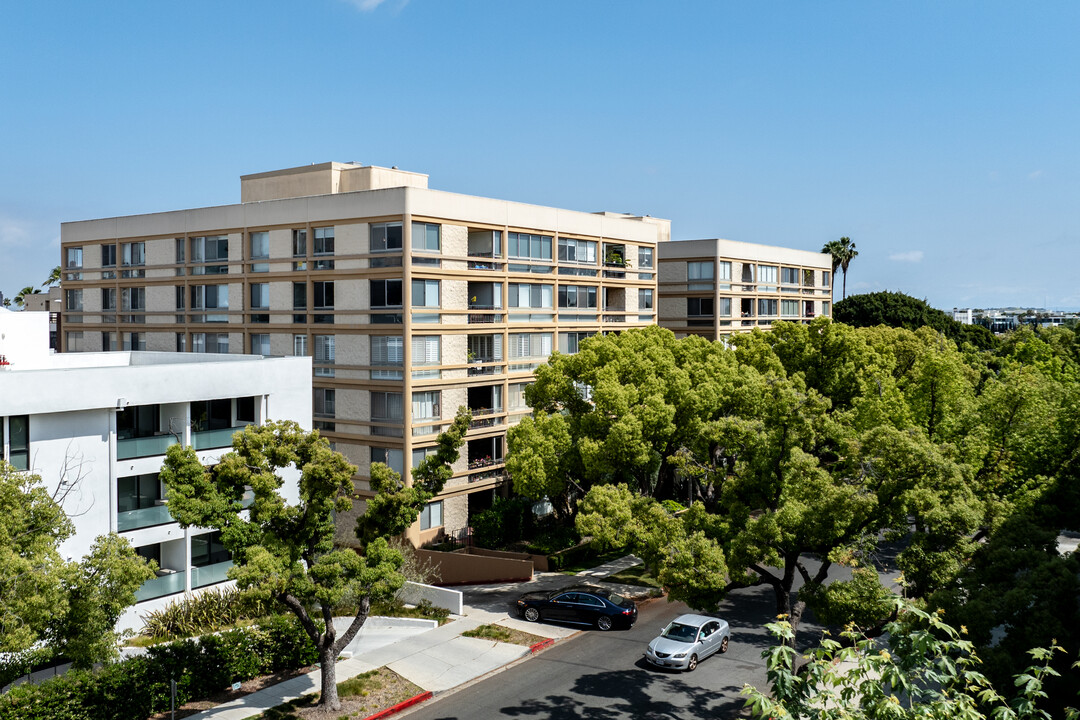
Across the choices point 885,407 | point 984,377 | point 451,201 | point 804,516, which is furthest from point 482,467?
point 984,377

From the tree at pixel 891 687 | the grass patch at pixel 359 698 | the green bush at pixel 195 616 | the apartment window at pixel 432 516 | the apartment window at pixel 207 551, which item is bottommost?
the grass patch at pixel 359 698

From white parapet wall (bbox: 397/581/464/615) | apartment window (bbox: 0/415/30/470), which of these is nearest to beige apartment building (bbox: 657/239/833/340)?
white parapet wall (bbox: 397/581/464/615)

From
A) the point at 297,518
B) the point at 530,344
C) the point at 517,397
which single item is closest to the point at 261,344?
the point at 517,397

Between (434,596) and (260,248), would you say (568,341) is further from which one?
(434,596)

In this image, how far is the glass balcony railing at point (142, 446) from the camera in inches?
1252

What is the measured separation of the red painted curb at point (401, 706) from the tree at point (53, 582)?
788 cm

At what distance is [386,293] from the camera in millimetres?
44188

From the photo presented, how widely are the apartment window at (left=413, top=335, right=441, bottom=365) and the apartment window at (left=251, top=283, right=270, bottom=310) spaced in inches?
420

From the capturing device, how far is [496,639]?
3375 centimetres

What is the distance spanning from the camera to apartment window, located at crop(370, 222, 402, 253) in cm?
4381

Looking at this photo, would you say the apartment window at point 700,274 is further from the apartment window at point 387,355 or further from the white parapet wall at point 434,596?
the white parapet wall at point 434,596

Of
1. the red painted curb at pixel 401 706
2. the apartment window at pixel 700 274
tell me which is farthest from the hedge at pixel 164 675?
the apartment window at pixel 700 274

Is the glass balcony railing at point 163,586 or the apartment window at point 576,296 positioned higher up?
the apartment window at point 576,296

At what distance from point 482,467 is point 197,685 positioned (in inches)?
875
